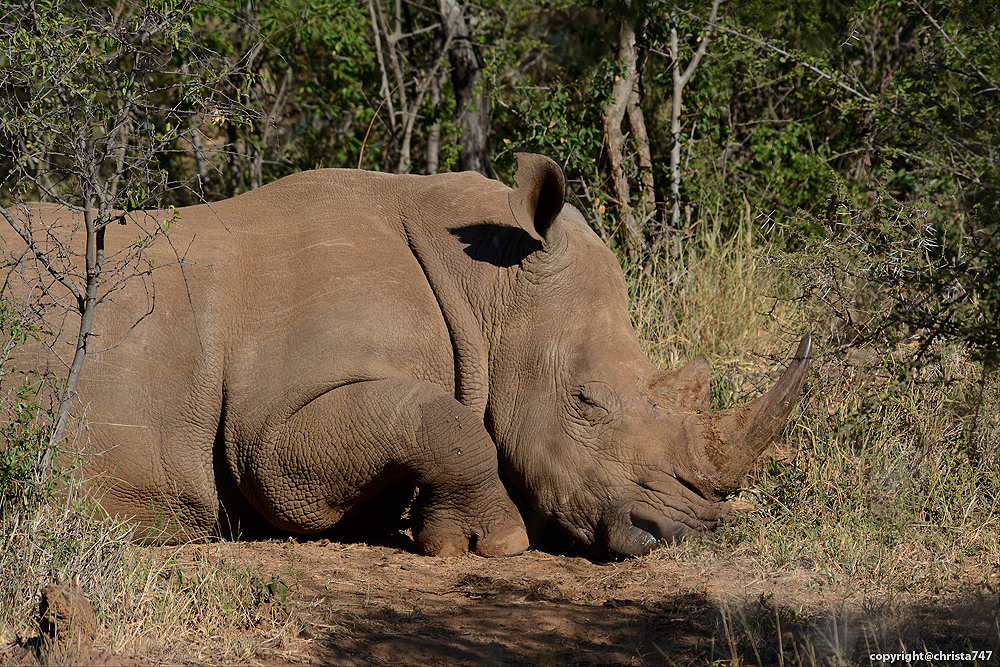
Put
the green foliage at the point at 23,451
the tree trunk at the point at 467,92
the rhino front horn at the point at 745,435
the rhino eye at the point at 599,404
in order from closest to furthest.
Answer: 1. the green foliage at the point at 23,451
2. the rhino front horn at the point at 745,435
3. the rhino eye at the point at 599,404
4. the tree trunk at the point at 467,92

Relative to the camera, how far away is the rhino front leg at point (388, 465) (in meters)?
5.21

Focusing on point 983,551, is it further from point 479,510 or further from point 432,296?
point 432,296

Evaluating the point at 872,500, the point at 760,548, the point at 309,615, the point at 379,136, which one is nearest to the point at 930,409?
the point at 872,500

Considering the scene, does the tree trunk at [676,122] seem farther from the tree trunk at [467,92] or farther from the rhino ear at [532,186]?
the rhino ear at [532,186]

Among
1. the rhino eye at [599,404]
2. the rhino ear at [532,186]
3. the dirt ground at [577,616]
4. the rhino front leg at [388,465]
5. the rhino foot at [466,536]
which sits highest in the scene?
the rhino ear at [532,186]

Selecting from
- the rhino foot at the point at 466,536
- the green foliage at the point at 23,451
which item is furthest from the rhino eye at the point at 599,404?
the green foliage at the point at 23,451

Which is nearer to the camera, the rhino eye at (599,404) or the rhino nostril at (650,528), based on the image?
the rhino nostril at (650,528)

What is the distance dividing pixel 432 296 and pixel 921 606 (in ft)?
9.08

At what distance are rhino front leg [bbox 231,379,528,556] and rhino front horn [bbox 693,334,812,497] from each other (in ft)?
3.40

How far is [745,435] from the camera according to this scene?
519 centimetres

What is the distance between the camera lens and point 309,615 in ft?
14.0

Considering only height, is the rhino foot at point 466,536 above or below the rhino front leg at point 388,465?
below

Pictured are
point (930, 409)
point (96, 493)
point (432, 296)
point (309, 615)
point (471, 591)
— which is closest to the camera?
point (309, 615)

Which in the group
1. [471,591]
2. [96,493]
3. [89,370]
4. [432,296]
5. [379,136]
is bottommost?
[471,591]
